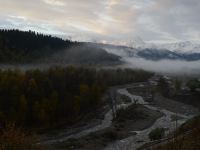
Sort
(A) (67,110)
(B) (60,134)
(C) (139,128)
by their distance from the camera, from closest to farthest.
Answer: (B) (60,134) → (C) (139,128) → (A) (67,110)

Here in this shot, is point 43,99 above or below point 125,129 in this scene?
above

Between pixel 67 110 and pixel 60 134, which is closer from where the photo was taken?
pixel 60 134

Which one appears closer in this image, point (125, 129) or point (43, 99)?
point (125, 129)

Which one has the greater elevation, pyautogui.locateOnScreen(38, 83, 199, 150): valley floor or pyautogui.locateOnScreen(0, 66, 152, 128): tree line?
pyautogui.locateOnScreen(0, 66, 152, 128): tree line

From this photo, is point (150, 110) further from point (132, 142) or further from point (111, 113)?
point (132, 142)

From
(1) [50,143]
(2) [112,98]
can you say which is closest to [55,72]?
(2) [112,98]

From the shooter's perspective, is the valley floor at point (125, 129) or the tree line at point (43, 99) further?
the tree line at point (43, 99)

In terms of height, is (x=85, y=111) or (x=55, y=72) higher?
(x=55, y=72)

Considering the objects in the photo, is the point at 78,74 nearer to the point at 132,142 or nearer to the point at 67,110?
the point at 67,110

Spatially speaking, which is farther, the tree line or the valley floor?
the tree line

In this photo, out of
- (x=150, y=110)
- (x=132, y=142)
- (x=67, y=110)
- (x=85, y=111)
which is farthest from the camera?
(x=150, y=110)

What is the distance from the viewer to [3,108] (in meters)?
99.6

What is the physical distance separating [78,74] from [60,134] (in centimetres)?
6070

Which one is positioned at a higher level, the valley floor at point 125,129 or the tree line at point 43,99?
the tree line at point 43,99
